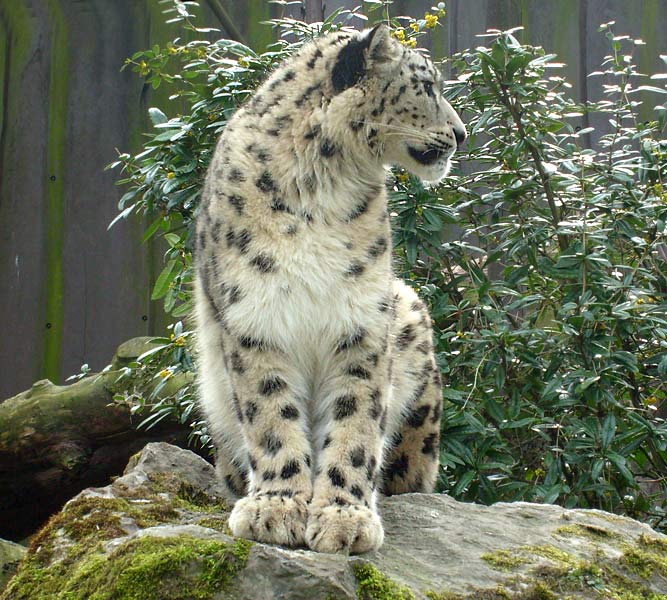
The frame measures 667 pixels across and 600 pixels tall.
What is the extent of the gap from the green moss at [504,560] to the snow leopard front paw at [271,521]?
24.2 inches

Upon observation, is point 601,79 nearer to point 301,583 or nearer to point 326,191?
point 326,191

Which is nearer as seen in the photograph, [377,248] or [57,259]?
[377,248]

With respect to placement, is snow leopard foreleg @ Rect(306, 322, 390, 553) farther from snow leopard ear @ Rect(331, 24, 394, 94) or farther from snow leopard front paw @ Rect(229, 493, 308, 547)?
snow leopard ear @ Rect(331, 24, 394, 94)

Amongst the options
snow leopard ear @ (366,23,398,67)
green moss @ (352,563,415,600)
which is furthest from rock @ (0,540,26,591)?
snow leopard ear @ (366,23,398,67)

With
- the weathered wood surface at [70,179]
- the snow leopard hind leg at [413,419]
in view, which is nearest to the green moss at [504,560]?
the snow leopard hind leg at [413,419]

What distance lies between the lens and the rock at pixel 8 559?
511cm

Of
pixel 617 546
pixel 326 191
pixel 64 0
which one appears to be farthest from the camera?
pixel 64 0

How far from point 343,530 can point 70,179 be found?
4.52 m

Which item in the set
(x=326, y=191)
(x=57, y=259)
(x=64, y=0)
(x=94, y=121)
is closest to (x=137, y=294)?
(x=57, y=259)

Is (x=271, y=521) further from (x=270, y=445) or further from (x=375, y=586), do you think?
(x=375, y=586)

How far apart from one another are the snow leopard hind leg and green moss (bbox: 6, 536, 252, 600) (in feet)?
4.85

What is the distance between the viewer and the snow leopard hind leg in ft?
14.2

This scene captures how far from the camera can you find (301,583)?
2.82 m

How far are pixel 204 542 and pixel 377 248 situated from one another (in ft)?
4.56
